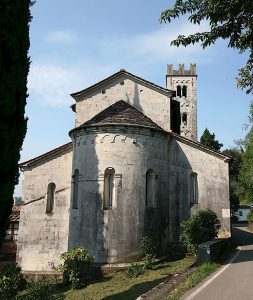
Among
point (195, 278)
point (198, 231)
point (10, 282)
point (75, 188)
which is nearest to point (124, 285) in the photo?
point (195, 278)

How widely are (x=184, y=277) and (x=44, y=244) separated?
11.8 m

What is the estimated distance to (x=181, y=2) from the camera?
6.38 m

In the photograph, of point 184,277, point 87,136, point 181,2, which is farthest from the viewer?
point 87,136

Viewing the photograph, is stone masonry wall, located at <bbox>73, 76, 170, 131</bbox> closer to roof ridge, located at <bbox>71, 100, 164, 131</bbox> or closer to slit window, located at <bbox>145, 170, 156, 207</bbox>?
roof ridge, located at <bbox>71, 100, 164, 131</bbox>

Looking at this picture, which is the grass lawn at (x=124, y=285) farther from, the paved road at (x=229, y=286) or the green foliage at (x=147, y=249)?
the paved road at (x=229, y=286)

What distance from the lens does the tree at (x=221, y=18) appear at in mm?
6016

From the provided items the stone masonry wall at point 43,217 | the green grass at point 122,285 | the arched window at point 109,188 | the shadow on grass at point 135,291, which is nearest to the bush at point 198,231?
the green grass at point 122,285

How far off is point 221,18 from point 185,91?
45494 millimetres

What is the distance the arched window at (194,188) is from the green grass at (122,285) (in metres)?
4.33

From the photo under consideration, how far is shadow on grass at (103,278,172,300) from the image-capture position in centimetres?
1110

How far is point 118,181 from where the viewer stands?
55.7ft

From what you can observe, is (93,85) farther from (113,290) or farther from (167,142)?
(113,290)

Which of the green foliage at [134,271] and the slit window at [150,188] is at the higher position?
the slit window at [150,188]

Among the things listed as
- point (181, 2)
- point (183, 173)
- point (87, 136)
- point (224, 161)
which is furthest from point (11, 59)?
point (224, 161)
